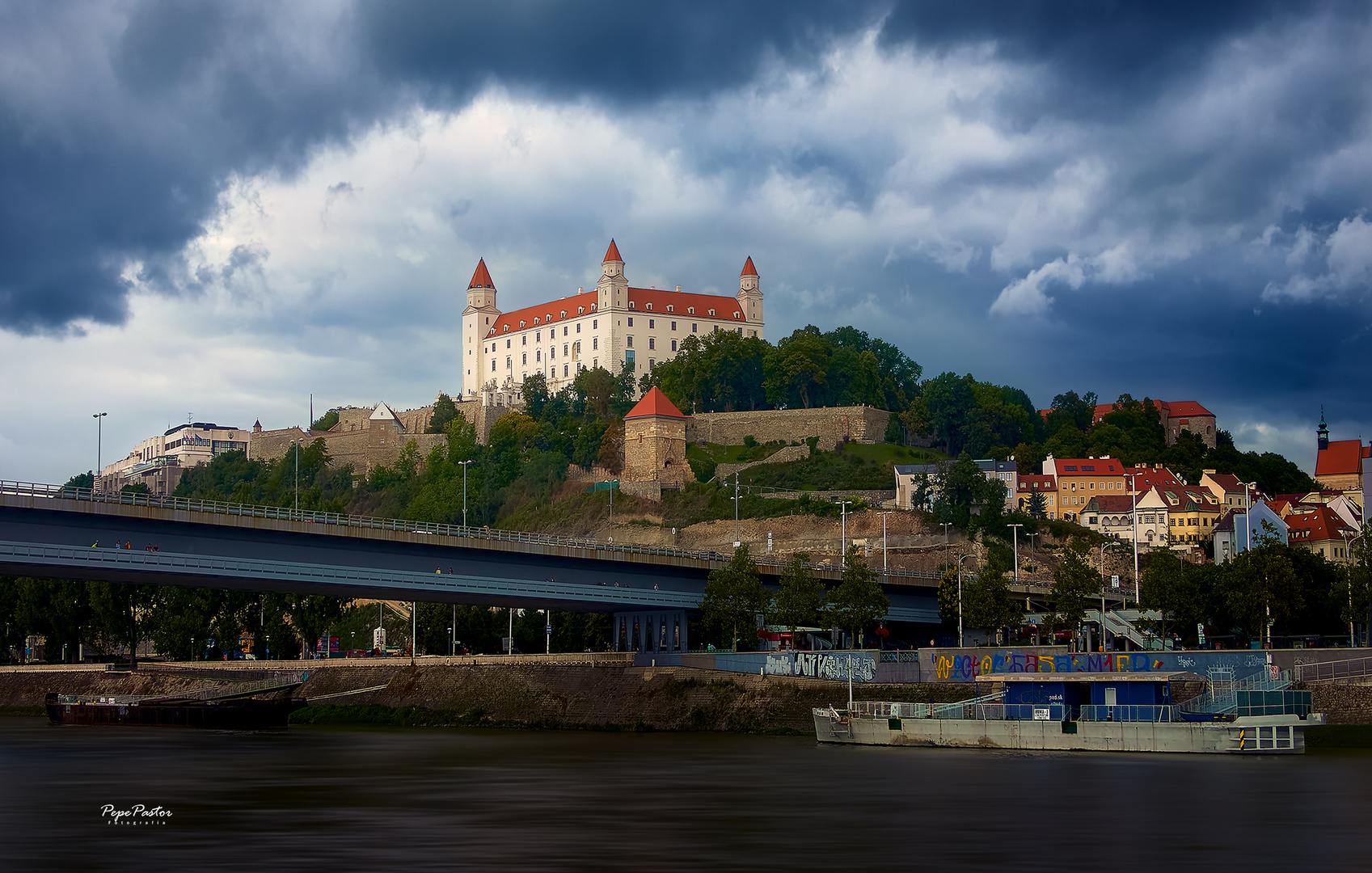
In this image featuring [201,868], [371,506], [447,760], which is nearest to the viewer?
[201,868]

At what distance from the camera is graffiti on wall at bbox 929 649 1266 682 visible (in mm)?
56281

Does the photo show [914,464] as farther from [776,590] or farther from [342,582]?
[342,582]

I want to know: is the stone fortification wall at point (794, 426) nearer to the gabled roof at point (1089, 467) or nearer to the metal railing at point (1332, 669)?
the gabled roof at point (1089, 467)

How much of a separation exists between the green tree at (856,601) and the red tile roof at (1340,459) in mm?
93448

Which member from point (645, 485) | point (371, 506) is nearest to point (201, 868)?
point (645, 485)

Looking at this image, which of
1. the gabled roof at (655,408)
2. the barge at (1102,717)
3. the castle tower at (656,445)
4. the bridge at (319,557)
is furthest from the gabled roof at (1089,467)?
the barge at (1102,717)

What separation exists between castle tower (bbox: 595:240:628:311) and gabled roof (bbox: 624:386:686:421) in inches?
1064

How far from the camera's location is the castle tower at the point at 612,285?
171 m

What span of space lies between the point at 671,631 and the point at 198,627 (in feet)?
101

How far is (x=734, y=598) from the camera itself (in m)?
75.8

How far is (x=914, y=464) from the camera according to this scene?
13788cm

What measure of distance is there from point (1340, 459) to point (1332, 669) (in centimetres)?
10650

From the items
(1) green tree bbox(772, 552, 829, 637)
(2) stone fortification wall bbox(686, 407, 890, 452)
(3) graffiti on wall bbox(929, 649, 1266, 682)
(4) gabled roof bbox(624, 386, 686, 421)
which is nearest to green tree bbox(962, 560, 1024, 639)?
(1) green tree bbox(772, 552, 829, 637)

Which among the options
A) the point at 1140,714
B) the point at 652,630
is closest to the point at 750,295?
the point at 652,630
